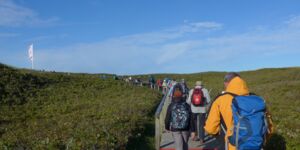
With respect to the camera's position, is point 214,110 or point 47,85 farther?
point 47,85

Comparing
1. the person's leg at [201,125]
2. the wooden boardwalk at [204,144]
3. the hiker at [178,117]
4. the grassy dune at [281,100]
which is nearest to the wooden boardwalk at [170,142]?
the wooden boardwalk at [204,144]

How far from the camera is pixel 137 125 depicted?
1691cm

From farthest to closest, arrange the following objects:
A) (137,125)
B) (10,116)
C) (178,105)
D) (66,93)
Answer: (66,93) → (10,116) → (137,125) → (178,105)

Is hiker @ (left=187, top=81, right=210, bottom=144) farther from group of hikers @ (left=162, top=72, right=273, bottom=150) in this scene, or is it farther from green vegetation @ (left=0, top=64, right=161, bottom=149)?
group of hikers @ (left=162, top=72, right=273, bottom=150)

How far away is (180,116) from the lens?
9.62 metres

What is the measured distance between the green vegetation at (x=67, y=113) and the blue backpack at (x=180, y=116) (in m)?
1.96

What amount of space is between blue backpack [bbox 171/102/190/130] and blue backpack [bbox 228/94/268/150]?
3325mm

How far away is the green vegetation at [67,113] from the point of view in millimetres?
12508

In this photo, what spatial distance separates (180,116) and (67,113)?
1792cm

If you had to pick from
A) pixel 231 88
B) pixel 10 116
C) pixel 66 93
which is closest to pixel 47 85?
pixel 66 93

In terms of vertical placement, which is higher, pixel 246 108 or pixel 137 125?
pixel 246 108

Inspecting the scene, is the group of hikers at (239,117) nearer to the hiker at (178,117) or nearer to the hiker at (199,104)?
the hiker at (178,117)

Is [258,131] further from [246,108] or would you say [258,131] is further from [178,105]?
[178,105]

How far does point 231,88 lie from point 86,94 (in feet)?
108
